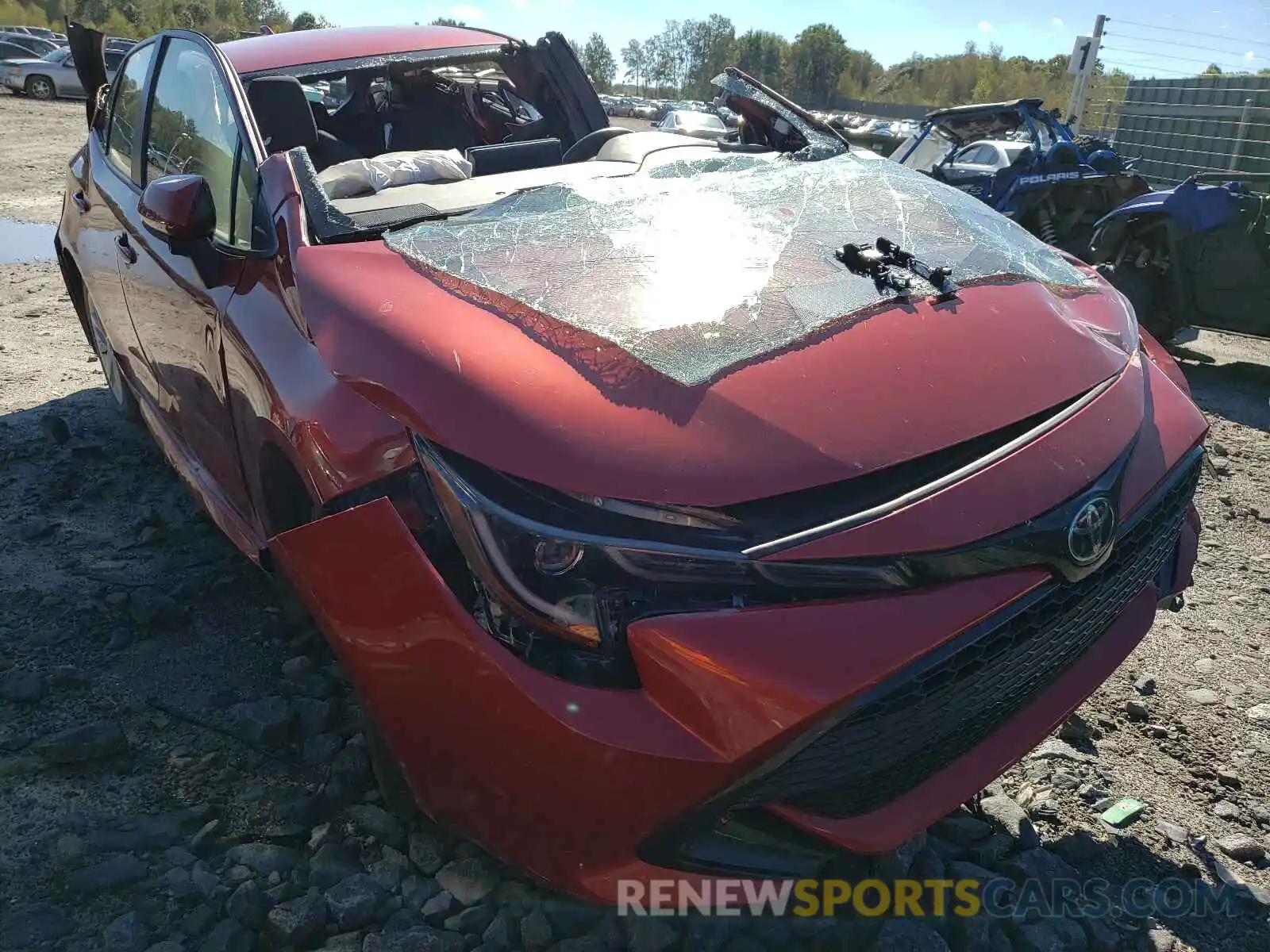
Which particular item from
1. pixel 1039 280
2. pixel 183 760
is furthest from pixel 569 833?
pixel 1039 280

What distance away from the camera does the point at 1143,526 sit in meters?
1.89

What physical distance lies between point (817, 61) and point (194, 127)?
79.6 m

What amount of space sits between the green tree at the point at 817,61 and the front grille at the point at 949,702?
73.3 meters

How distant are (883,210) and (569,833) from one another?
179cm

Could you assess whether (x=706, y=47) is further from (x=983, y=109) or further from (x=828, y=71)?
(x=983, y=109)

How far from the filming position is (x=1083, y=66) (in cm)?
1919

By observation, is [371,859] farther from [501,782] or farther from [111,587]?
[111,587]

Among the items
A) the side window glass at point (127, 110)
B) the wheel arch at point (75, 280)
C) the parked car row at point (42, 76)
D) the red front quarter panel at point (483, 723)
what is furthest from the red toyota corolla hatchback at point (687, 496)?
the parked car row at point (42, 76)

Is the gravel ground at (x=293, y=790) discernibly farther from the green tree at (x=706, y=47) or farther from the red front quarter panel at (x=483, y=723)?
the green tree at (x=706, y=47)

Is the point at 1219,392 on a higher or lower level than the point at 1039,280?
lower

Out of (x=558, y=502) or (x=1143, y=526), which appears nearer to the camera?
(x=558, y=502)

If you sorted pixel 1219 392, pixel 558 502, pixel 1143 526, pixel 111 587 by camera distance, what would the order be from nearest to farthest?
1. pixel 558 502
2. pixel 1143 526
3. pixel 111 587
4. pixel 1219 392

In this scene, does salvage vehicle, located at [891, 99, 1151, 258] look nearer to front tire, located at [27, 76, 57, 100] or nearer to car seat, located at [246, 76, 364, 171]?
car seat, located at [246, 76, 364, 171]

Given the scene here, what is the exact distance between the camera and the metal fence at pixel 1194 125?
14484 millimetres
